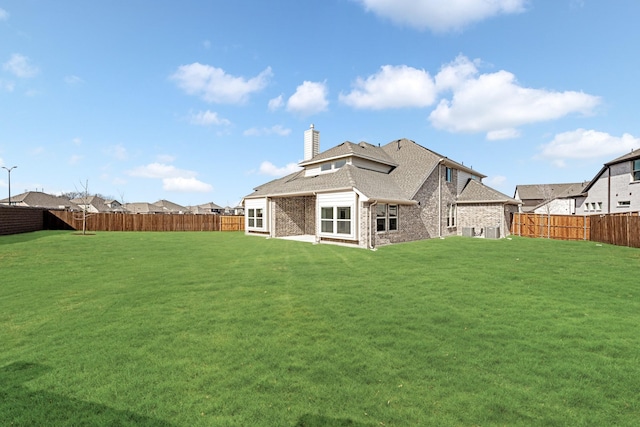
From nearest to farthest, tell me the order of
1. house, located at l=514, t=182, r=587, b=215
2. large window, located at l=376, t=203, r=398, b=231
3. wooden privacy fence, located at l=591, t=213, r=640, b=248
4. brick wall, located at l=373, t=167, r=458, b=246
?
1. wooden privacy fence, located at l=591, t=213, r=640, b=248
2. large window, located at l=376, t=203, r=398, b=231
3. brick wall, located at l=373, t=167, r=458, b=246
4. house, located at l=514, t=182, r=587, b=215

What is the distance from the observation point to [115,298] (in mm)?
6727

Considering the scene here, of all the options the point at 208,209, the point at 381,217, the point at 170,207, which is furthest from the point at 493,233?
the point at 170,207

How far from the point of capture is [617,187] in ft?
81.6

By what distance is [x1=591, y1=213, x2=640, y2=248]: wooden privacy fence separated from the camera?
16405mm

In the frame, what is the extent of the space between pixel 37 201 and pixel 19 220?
4814 centimetres

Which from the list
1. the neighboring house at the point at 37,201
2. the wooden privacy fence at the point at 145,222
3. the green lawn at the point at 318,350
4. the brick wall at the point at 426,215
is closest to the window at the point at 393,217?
the brick wall at the point at 426,215

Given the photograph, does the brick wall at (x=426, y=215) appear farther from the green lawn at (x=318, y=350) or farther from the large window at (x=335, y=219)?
the green lawn at (x=318, y=350)

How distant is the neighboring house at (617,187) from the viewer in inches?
908

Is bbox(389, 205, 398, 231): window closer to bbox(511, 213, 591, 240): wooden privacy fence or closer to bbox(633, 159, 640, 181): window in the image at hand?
bbox(511, 213, 591, 240): wooden privacy fence

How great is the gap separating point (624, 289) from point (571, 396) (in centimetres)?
685

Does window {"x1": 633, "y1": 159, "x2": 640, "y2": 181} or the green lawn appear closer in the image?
the green lawn

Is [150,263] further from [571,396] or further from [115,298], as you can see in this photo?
[571,396]

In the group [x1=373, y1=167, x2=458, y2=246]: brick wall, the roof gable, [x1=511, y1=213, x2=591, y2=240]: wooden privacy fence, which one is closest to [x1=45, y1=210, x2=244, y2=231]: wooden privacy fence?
the roof gable

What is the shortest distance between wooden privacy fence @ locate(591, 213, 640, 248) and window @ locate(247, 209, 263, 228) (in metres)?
23.9
